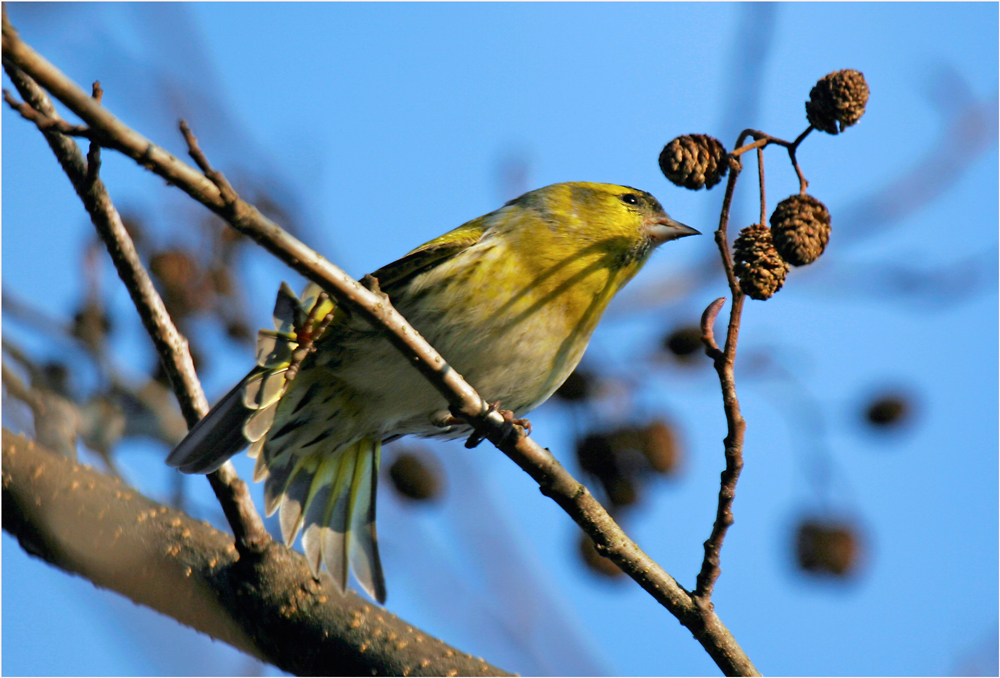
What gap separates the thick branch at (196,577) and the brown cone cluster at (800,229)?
1.46 m

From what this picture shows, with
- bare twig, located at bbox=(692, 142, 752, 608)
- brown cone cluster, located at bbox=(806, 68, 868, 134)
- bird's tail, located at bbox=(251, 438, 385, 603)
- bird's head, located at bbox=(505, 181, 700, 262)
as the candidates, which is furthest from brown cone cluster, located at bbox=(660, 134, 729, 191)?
bird's tail, located at bbox=(251, 438, 385, 603)

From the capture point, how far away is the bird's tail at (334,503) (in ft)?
10.7

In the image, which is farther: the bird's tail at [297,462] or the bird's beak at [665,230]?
the bird's beak at [665,230]

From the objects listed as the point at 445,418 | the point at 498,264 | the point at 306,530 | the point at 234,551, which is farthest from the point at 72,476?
the point at 498,264

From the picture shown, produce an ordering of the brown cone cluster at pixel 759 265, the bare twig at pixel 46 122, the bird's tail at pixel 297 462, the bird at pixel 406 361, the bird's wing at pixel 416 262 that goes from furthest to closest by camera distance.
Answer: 1. the bird's wing at pixel 416 262
2. the bird at pixel 406 361
3. the bird's tail at pixel 297 462
4. the brown cone cluster at pixel 759 265
5. the bare twig at pixel 46 122

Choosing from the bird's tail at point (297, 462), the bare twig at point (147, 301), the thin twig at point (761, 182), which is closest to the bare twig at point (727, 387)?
the thin twig at point (761, 182)

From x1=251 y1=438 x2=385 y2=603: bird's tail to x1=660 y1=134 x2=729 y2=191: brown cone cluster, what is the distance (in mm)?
1860

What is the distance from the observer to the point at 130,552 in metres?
2.52

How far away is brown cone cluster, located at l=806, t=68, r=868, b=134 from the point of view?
2105mm

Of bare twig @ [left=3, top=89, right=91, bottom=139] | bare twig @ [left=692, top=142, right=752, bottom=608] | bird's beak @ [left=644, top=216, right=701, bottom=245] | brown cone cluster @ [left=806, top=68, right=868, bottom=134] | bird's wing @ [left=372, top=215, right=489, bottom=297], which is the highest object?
bird's beak @ [left=644, top=216, right=701, bottom=245]

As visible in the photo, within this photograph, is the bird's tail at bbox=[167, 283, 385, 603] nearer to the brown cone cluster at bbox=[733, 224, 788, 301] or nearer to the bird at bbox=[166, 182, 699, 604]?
the bird at bbox=[166, 182, 699, 604]

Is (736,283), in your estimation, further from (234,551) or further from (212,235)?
(212,235)

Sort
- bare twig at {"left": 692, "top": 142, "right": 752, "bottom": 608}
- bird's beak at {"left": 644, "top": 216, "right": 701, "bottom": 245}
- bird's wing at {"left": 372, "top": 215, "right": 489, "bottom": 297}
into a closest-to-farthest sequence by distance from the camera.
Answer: bare twig at {"left": 692, "top": 142, "right": 752, "bottom": 608}, bird's wing at {"left": 372, "top": 215, "right": 489, "bottom": 297}, bird's beak at {"left": 644, "top": 216, "right": 701, "bottom": 245}

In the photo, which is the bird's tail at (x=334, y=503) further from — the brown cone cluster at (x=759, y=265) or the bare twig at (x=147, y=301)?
the brown cone cluster at (x=759, y=265)
